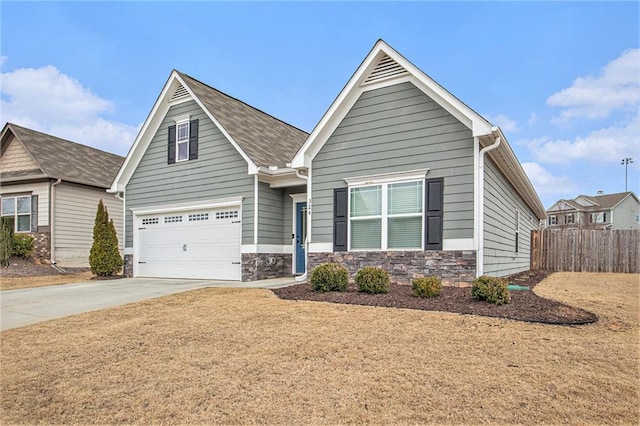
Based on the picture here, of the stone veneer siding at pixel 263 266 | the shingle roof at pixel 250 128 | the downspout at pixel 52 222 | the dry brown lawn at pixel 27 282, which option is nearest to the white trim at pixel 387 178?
the shingle roof at pixel 250 128

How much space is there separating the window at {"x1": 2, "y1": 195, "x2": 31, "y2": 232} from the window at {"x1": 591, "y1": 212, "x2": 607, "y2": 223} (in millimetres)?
54389

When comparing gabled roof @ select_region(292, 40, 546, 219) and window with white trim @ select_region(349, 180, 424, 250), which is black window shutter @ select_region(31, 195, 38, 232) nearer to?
gabled roof @ select_region(292, 40, 546, 219)

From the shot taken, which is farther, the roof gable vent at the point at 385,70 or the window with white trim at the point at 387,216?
the roof gable vent at the point at 385,70

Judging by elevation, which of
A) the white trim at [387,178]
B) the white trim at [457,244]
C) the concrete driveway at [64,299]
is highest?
the white trim at [387,178]

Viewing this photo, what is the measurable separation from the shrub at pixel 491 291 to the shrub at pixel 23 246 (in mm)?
17630

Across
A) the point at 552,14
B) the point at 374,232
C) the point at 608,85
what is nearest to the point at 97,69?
the point at 374,232

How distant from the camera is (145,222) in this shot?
14508mm

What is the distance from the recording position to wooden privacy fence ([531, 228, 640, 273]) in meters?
A: 16.5

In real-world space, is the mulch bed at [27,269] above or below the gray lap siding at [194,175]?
below

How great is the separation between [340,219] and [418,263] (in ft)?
7.52

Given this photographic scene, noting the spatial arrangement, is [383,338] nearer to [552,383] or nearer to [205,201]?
[552,383]

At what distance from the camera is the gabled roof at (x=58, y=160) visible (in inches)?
669

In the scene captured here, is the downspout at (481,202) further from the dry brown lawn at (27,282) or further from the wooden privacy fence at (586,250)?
the dry brown lawn at (27,282)

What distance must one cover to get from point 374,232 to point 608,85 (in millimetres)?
14772
